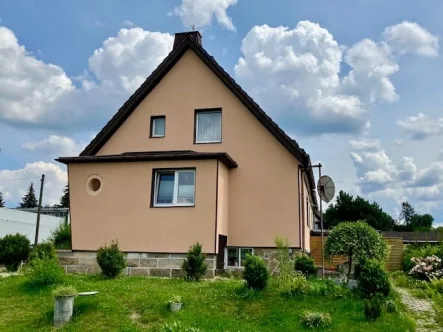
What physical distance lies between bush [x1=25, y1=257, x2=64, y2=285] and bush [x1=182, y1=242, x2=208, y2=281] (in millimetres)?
3340

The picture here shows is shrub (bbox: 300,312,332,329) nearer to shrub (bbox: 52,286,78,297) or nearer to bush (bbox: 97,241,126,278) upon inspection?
shrub (bbox: 52,286,78,297)

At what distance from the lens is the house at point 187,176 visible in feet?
46.1

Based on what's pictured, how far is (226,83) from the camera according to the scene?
16188 mm

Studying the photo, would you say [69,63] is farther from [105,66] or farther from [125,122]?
[125,122]

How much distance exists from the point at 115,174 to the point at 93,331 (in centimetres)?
719

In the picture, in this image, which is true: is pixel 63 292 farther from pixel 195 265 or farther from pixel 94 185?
pixel 94 185

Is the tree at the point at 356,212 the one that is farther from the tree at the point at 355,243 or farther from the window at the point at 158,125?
the tree at the point at 355,243

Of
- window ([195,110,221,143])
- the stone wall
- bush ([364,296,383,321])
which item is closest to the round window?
the stone wall

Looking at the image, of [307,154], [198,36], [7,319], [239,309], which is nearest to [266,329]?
[239,309]

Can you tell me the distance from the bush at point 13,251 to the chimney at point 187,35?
931 centimetres

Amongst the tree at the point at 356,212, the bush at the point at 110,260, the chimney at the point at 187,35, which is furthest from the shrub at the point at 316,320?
the tree at the point at 356,212

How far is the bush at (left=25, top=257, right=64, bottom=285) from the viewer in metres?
11.0

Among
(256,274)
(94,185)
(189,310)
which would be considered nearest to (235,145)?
(94,185)

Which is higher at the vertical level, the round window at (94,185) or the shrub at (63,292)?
the round window at (94,185)
